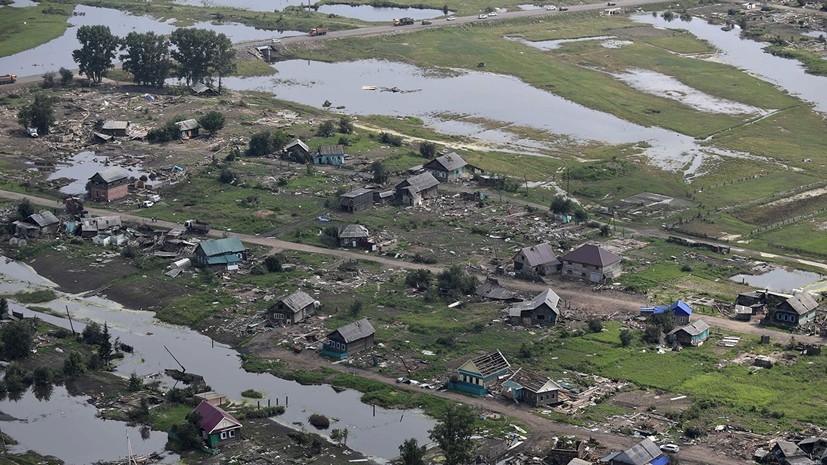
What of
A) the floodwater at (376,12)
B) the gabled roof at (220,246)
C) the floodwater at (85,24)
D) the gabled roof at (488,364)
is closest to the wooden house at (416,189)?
the gabled roof at (220,246)

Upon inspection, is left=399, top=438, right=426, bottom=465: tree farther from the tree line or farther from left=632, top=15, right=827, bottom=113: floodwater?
left=632, top=15, right=827, bottom=113: floodwater

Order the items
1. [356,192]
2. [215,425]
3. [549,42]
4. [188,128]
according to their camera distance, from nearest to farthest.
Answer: [215,425], [356,192], [188,128], [549,42]

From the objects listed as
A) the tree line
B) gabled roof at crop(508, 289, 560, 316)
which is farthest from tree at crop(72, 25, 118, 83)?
gabled roof at crop(508, 289, 560, 316)

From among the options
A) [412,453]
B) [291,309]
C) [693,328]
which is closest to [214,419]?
[412,453]

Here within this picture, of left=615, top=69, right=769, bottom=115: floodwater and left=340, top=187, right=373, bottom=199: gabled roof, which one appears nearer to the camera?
left=340, top=187, right=373, bottom=199: gabled roof

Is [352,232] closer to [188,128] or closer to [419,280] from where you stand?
[419,280]

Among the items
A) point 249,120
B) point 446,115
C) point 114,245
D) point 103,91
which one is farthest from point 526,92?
point 114,245
